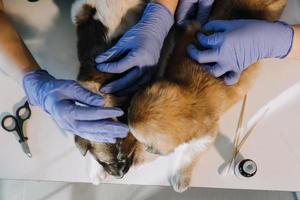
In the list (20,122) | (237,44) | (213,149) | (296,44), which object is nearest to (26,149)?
(20,122)

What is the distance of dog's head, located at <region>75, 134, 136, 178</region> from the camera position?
1028 mm

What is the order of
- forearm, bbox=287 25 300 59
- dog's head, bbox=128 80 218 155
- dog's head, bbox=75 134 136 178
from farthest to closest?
forearm, bbox=287 25 300 59 < dog's head, bbox=75 134 136 178 < dog's head, bbox=128 80 218 155

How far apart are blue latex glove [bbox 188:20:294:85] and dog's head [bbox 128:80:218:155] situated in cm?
13

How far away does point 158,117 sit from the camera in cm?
89

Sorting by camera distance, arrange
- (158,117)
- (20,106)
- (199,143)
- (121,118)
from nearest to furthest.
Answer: (158,117)
(121,118)
(199,143)
(20,106)

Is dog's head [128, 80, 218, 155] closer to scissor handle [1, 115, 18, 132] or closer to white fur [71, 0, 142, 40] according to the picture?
white fur [71, 0, 142, 40]

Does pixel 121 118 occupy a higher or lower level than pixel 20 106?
higher

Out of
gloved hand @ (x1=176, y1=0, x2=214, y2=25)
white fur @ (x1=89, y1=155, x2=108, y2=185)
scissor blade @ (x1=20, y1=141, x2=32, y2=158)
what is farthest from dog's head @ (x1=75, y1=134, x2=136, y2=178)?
gloved hand @ (x1=176, y1=0, x2=214, y2=25)

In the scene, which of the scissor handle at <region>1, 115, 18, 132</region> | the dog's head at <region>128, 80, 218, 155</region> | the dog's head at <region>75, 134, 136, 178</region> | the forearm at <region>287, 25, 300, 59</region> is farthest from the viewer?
the scissor handle at <region>1, 115, 18, 132</region>

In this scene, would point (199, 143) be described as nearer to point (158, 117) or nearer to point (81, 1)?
point (158, 117)

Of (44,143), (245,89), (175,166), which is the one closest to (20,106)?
(44,143)

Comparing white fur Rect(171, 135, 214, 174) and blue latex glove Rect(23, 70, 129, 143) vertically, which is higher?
blue latex glove Rect(23, 70, 129, 143)

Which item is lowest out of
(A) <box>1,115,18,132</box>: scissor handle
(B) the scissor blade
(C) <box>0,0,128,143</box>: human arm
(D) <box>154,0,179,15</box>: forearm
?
(B) the scissor blade

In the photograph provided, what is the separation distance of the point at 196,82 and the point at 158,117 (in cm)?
21
